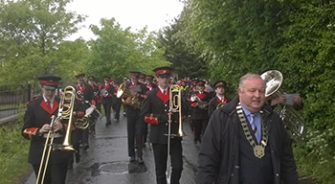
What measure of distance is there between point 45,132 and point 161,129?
6.19 feet

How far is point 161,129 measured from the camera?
18.7ft

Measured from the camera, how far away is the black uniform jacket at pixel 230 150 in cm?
302

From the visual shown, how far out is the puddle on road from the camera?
7.43 meters

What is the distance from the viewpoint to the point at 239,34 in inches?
332

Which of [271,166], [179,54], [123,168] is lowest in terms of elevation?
[123,168]

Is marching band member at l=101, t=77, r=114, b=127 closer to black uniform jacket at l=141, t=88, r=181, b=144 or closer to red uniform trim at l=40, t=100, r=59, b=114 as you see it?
black uniform jacket at l=141, t=88, r=181, b=144

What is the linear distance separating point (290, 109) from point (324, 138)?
6.91ft

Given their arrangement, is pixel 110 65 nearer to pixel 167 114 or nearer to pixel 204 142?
pixel 167 114

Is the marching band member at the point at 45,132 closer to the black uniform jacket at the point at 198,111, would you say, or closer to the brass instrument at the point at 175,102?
the brass instrument at the point at 175,102

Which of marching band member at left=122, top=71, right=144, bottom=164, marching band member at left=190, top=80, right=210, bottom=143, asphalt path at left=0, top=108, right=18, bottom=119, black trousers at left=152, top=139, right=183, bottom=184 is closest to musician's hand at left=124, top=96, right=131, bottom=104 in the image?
marching band member at left=122, top=71, right=144, bottom=164

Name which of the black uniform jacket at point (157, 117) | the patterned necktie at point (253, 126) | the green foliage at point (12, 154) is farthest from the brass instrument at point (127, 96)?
the patterned necktie at point (253, 126)

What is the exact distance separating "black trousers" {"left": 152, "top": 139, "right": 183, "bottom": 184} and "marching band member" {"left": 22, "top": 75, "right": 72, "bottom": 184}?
1473mm

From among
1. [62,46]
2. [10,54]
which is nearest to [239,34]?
[62,46]

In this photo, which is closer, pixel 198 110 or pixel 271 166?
pixel 271 166
